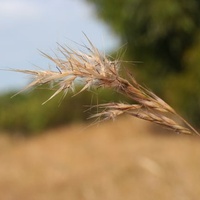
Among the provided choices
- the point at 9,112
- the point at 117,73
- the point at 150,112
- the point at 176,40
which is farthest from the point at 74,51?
the point at 9,112

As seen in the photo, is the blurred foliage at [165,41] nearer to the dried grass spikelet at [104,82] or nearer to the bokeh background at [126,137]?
the bokeh background at [126,137]

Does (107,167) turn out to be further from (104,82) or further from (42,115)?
(42,115)

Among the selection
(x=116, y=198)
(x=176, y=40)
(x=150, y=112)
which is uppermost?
(x=176, y=40)

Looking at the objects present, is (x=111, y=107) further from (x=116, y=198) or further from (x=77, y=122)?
(x=77, y=122)

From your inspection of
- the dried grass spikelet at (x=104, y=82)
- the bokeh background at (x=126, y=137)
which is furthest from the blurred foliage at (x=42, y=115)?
the dried grass spikelet at (x=104, y=82)

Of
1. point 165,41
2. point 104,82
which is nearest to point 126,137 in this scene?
point 165,41

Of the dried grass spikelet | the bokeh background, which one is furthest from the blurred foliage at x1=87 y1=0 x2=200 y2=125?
the dried grass spikelet
